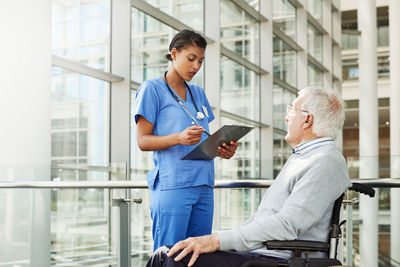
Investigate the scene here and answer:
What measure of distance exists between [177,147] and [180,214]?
254mm

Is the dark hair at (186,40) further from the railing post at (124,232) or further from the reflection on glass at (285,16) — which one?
the reflection on glass at (285,16)

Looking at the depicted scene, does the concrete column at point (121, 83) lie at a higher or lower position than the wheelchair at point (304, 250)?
higher

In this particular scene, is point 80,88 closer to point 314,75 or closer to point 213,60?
point 213,60

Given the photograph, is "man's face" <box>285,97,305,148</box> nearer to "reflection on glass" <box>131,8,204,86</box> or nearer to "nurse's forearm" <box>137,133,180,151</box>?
"nurse's forearm" <box>137,133,180,151</box>

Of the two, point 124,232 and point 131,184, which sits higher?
point 131,184

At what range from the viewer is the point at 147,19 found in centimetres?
614

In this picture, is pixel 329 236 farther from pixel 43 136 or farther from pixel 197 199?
pixel 43 136

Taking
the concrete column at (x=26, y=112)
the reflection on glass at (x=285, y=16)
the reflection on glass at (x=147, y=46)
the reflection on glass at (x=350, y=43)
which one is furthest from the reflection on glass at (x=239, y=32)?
the reflection on glass at (x=350, y=43)

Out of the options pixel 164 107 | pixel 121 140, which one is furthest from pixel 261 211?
pixel 121 140

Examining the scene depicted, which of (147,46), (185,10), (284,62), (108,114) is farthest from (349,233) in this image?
(284,62)

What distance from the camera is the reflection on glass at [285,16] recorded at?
10.7 meters

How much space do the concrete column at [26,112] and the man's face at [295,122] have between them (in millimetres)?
1882

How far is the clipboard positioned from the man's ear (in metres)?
0.26

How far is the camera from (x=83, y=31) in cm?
562
